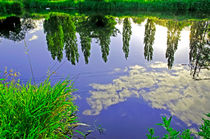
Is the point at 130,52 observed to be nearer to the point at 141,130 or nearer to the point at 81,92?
the point at 81,92

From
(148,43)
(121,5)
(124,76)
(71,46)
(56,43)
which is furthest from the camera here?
(121,5)

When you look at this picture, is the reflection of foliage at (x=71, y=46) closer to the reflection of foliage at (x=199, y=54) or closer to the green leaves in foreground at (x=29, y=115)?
the green leaves in foreground at (x=29, y=115)

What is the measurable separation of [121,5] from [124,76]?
29.8 m

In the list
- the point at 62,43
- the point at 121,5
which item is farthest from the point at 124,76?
the point at 121,5

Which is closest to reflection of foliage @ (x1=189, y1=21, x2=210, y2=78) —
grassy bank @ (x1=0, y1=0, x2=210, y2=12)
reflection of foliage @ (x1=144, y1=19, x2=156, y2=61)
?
reflection of foliage @ (x1=144, y1=19, x2=156, y2=61)

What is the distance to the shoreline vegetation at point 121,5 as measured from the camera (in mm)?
31516

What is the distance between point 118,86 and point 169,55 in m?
5.23

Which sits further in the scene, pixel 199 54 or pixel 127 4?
pixel 127 4

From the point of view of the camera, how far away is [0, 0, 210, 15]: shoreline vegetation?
31516mm

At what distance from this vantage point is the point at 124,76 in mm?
7906

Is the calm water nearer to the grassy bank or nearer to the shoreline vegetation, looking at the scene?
the shoreline vegetation

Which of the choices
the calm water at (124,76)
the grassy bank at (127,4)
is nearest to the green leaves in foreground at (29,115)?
the calm water at (124,76)

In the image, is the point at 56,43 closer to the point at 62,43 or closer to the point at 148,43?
the point at 62,43

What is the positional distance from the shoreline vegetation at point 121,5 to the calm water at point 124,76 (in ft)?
66.2
